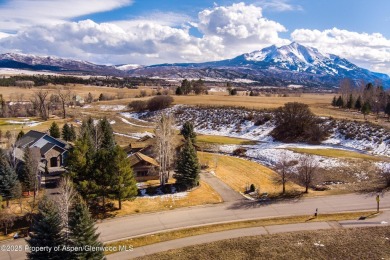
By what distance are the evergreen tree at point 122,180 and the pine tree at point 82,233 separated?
37.7 feet

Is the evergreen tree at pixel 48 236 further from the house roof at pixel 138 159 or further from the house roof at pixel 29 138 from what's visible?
the house roof at pixel 29 138

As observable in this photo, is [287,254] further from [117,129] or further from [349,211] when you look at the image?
[117,129]

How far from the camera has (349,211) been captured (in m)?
32.2

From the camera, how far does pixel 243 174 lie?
158 ft

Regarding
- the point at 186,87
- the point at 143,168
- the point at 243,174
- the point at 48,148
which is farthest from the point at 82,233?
the point at 186,87

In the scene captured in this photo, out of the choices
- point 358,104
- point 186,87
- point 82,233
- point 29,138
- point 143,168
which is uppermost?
point 186,87

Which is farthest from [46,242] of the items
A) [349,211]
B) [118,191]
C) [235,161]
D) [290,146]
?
[290,146]

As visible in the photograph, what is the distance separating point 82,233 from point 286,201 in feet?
73.8

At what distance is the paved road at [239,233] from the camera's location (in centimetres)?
2531

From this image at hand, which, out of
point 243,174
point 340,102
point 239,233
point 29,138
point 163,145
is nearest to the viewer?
point 239,233

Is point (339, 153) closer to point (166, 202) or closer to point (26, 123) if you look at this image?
point (166, 202)

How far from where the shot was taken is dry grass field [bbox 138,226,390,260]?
24219 millimetres

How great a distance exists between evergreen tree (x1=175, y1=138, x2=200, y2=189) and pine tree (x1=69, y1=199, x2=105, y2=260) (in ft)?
63.2

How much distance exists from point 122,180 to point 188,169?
9498 millimetres
